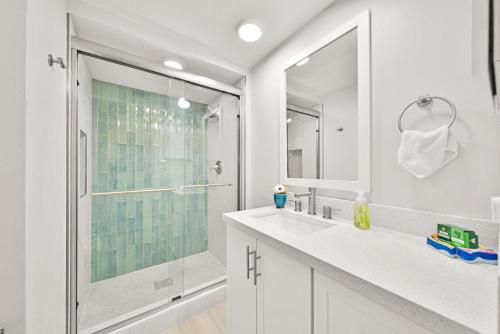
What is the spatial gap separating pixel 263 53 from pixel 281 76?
1.11ft

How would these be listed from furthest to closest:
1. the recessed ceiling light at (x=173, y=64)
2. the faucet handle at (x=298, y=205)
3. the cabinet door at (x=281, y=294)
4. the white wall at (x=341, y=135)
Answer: the recessed ceiling light at (x=173, y=64) < the faucet handle at (x=298, y=205) < the white wall at (x=341, y=135) < the cabinet door at (x=281, y=294)

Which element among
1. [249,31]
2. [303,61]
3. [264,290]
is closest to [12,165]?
[264,290]

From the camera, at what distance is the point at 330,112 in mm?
1161

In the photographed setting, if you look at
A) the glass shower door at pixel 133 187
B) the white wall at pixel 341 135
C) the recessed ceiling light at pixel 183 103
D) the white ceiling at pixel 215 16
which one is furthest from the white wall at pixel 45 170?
the white wall at pixel 341 135

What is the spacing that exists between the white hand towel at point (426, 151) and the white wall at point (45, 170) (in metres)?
1.42

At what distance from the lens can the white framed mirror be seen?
0.96 m

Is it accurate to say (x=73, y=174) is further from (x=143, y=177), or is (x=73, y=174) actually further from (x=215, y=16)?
(x=215, y=16)

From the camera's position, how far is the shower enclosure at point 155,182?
166 cm

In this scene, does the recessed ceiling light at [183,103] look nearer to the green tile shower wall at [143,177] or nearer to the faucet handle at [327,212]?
the green tile shower wall at [143,177]

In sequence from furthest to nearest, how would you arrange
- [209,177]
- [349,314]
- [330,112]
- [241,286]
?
[209,177] → [330,112] → [241,286] → [349,314]

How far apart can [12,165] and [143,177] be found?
4.82 ft

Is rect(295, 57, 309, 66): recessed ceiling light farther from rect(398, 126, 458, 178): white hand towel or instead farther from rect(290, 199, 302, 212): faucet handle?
rect(290, 199, 302, 212): faucet handle

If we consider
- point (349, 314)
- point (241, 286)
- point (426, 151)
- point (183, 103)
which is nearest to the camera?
point (349, 314)

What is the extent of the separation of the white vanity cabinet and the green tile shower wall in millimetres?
867
